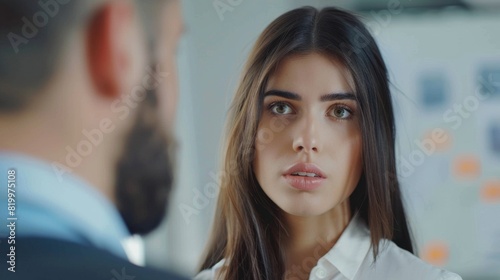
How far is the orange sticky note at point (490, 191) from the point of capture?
98 cm

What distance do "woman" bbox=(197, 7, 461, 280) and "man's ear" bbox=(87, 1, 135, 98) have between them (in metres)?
0.26

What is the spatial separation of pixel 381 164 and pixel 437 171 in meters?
0.19

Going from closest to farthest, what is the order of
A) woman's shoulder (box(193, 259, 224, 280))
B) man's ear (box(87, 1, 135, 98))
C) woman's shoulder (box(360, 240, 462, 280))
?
woman's shoulder (box(360, 240, 462, 280)) → woman's shoulder (box(193, 259, 224, 280)) → man's ear (box(87, 1, 135, 98))

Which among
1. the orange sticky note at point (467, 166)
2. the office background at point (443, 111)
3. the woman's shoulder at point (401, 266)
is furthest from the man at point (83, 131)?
the orange sticky note at point (467, 166)

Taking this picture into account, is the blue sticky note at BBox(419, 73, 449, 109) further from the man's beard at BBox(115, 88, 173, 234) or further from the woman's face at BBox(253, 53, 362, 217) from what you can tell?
the man's beard at BBox(115, 88, 173, 234)

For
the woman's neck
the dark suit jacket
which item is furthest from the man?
the woman's neck

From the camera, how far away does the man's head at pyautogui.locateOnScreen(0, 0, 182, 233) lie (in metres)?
1.03

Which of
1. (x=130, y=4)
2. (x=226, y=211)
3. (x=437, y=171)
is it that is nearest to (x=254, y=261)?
(x=226, y=211)

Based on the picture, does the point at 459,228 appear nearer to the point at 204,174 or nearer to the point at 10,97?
the point at 204,174

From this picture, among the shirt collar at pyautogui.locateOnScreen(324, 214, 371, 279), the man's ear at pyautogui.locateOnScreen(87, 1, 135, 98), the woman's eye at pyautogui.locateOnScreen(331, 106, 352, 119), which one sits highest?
the man's ear at pyautogui.locateOnScreen(87, 1, 135, 98)

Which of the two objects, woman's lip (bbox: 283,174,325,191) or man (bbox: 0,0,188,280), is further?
man (bbox: 0,0,188,280)

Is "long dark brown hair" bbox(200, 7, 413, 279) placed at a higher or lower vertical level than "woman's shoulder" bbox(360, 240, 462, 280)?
higher

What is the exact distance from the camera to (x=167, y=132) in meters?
1.02

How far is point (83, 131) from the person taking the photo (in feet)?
3.40
